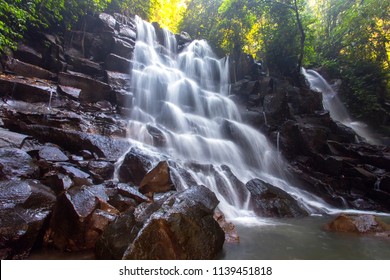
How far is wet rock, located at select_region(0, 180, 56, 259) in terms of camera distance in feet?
10.1

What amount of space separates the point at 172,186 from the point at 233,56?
14436 mm

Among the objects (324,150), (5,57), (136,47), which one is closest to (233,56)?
(136,47)

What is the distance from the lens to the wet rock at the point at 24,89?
26.7 feet

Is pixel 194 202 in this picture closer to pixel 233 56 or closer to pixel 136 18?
pixel 233 56

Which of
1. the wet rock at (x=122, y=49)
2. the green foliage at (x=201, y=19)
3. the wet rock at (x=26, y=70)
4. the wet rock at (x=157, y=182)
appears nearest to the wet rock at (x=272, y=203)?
the wet rock at (x=157, y=182)

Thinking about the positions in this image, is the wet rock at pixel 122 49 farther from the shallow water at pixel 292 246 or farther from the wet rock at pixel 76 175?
the shallow water at pixel 292 246

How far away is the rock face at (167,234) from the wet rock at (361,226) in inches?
118

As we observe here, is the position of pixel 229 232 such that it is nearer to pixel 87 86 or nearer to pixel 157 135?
pixel 157 135

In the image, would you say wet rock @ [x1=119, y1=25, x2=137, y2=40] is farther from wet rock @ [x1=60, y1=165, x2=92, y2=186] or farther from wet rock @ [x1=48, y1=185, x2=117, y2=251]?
wet rock @ [x1=48, y1=185, x2=117, y2=251]

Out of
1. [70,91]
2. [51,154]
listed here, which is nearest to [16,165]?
[51,154]

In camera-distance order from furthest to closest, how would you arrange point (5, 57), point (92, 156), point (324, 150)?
point (324, 150) → point (5, 57) → point (92, 156)

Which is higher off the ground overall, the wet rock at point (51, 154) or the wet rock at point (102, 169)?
the wet rock at point (51, 154)

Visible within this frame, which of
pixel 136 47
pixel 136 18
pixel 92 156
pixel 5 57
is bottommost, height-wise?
pixel 92 156

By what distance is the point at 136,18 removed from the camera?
17.7 meters
